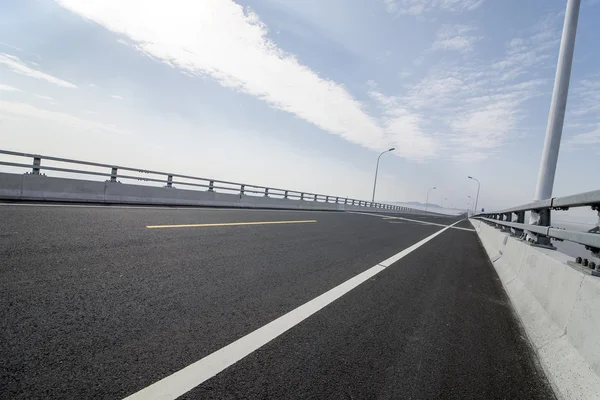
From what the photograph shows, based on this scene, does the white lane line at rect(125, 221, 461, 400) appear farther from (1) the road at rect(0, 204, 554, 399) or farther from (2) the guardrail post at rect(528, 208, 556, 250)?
(2) the guardrail post at rect(528, 208, 556, 250)

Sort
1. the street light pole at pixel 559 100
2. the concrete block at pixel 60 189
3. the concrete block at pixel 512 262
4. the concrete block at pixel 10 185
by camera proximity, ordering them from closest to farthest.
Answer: the concrete block at pixel 512 262, the street light pole at pixel 559 100, the concrete block at pixel 10 185, the concrete block at pixel 60 189

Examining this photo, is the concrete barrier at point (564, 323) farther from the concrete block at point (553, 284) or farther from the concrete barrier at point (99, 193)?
the concrete barrier at point (99, 193)

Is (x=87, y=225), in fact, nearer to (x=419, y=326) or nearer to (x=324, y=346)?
(x=324, y=346)

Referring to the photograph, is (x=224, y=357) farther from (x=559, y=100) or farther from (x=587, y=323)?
(x=559, y=100)

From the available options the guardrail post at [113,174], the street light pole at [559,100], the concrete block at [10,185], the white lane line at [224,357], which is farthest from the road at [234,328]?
the guardrail post at [113,174]

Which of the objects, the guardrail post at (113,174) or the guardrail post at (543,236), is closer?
the guardrail post at (543,236)

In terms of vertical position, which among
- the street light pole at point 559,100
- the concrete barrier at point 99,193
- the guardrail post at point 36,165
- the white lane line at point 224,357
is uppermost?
the street light pole at point 559,100

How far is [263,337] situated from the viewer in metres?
2.71

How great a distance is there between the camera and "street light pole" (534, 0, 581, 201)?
6684 millimetres

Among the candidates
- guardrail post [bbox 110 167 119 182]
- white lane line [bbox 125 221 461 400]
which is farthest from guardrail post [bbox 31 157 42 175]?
white lane line [bbox 125 221 461 400]

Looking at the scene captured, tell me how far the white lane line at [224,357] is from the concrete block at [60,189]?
39.9 feet

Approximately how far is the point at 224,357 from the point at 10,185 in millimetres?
→ 12440

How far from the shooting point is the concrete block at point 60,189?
10.7 meters

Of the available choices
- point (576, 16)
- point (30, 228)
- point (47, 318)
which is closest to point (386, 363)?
point (47, 318)
